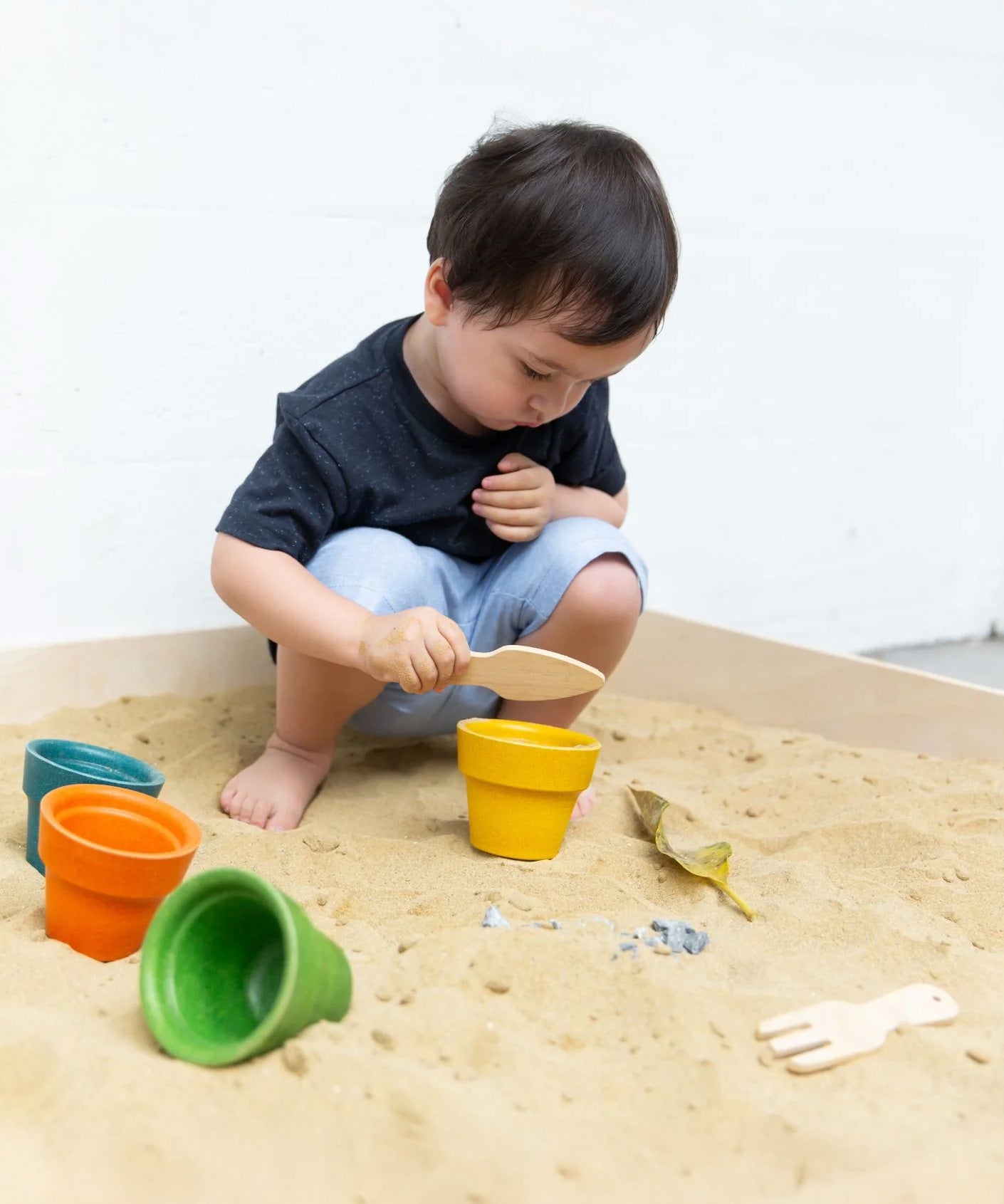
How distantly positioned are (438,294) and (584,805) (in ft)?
1.88

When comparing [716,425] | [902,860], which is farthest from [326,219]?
[902,860]

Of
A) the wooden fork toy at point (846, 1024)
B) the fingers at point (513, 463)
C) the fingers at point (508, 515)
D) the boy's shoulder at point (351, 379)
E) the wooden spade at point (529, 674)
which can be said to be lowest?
the wooden fork toy at point (846, 1024)

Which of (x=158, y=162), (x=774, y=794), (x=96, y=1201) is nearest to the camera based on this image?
(x=96, y=1201)

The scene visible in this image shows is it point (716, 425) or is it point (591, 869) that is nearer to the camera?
point (591, 869)

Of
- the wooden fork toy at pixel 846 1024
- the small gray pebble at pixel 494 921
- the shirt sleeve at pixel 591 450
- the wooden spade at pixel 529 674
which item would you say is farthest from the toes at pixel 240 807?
the wooden fork toy at pixel 846 1024

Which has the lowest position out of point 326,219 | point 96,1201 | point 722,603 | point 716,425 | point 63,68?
point 722,603

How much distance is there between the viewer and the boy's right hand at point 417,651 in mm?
1114

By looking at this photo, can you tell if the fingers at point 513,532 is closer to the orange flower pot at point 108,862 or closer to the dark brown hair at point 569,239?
the dark brown hair at point 569,239

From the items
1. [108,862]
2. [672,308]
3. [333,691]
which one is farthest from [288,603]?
[672,308]

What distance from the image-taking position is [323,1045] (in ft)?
2.48

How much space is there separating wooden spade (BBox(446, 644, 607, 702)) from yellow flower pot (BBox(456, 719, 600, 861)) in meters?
0.05

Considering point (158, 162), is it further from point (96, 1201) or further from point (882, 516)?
point (882, 516)

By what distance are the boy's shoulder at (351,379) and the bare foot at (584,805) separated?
0.51 m

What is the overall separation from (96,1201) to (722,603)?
5.88ft
